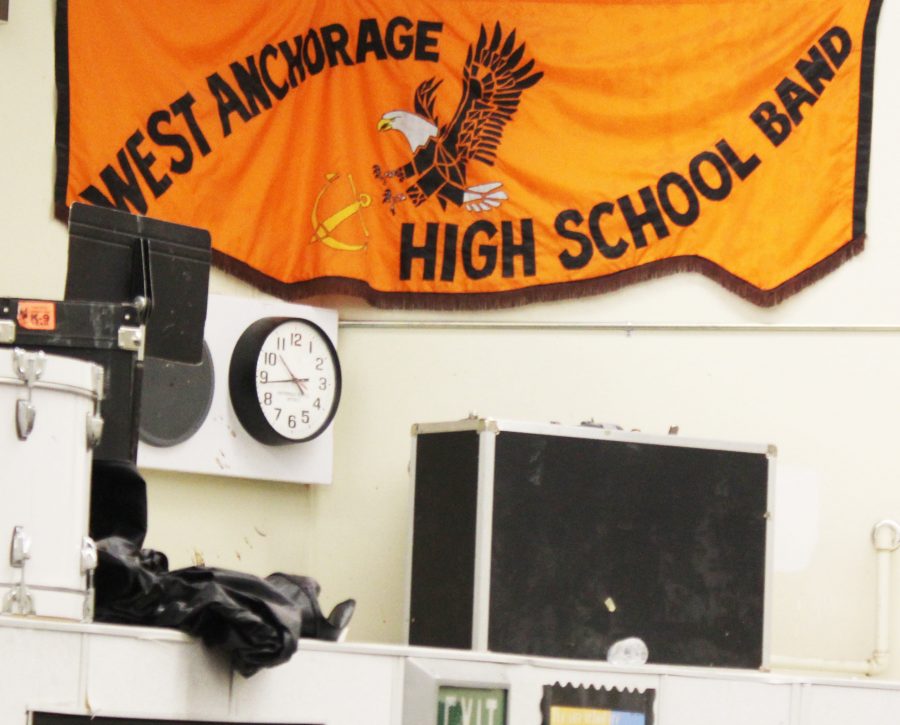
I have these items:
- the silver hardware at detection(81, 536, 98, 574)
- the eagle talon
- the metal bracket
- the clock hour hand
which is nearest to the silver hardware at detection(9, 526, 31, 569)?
the silver hardware at detection(81, 536, 98, 574)

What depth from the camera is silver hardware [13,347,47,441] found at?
2869mm

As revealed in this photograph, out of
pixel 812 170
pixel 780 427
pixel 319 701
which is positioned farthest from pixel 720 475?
pixel 319 701

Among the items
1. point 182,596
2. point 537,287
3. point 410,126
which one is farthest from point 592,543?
point 410,126

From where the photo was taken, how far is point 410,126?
5145mm

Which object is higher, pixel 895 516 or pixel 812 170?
pixel 812 170

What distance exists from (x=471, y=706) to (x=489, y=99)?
2.36 metres

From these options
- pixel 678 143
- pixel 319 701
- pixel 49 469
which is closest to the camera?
pixel 49 469

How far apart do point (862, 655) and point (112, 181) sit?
2749mm

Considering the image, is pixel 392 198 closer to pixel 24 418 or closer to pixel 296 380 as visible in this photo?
pixel 296 380

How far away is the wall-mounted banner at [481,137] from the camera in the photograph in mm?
4926

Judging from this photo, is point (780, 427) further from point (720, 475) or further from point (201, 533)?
point (201, 533)

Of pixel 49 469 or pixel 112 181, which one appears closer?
pixel 49 469

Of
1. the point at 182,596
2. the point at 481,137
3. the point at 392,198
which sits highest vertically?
the point at 481,137

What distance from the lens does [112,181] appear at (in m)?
4.88
